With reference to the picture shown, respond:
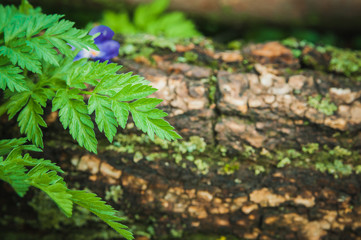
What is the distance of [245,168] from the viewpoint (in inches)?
77.7

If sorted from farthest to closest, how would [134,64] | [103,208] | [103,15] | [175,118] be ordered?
[103,15] → [134,64] → [175,118] → [103,208]

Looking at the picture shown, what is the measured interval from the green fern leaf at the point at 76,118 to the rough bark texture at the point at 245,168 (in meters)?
0.53

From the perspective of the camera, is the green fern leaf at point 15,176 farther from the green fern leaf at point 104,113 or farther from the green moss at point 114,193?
the green moss at point 114,193

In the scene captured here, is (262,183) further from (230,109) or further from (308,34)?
(308,34)

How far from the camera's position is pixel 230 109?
6.48ft

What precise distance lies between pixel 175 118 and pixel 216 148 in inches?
13.2

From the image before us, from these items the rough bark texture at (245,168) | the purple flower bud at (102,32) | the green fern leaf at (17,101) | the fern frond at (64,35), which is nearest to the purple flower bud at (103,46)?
the purple flower bud at (102,32)

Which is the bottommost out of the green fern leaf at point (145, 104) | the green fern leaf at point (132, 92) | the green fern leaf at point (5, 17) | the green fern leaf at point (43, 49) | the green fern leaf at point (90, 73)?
the green fern leaf at point (145, 104)

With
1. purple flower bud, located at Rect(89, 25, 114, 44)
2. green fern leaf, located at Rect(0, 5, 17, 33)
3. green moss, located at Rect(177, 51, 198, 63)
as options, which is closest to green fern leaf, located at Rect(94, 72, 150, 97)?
purple flower bud, located at Rect(89, 25, 114, 44)

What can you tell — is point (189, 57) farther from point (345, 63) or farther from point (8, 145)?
point (8, 145)

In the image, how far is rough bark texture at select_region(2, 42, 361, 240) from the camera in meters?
1.96

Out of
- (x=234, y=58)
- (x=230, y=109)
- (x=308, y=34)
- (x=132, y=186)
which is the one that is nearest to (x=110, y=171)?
(x=132, y=186)

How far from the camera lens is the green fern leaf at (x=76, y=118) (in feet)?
4.71

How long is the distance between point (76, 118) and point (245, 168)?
3.63 ft
